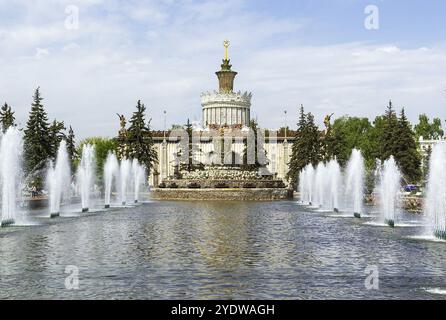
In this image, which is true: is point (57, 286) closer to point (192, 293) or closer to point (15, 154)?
point (192, 293)

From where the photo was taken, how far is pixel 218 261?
16.4m

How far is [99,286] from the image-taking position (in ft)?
43.2

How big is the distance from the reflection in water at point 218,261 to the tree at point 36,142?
112 ft

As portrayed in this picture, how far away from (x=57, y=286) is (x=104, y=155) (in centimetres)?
8705

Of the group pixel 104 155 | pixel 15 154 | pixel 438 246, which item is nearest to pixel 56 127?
pixel 104 155

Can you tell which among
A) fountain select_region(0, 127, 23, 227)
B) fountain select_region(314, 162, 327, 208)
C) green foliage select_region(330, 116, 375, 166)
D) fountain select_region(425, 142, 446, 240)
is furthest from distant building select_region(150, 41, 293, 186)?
fountain select_region(425, 142, 446, 240)

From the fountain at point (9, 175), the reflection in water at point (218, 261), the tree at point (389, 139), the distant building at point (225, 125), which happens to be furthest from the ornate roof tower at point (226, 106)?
the reflection in water at point (218, 261)

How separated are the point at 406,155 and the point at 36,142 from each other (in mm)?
37408

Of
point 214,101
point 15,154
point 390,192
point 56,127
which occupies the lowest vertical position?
point 390,192

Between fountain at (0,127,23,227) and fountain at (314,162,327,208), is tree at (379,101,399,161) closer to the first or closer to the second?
fountain at (314,162,327,208)

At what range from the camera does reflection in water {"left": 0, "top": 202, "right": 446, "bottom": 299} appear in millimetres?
12758

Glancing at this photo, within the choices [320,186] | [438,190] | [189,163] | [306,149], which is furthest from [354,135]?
[438,190]

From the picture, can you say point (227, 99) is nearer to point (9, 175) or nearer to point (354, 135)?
point (354, 135)
